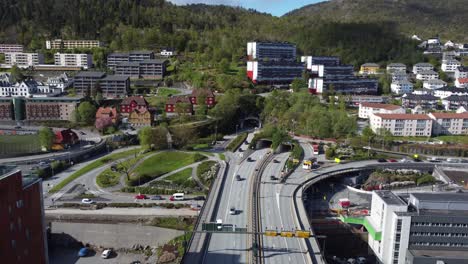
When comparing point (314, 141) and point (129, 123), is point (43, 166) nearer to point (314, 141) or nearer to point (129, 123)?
point (129, 123)

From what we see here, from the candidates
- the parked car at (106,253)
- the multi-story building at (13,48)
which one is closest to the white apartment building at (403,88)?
the parked car at (106,253)

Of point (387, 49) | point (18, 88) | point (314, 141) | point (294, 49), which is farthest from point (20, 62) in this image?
point (387, 49)

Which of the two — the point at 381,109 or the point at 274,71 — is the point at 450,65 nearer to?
the point at 274,71

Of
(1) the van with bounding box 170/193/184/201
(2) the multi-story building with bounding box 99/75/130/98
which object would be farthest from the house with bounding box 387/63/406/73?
(1) the van with bounding box 170/193/184/201

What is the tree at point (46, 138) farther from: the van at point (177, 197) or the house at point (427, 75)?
the house at point (427, 75)

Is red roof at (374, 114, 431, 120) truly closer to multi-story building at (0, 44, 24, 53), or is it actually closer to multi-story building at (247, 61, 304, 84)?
multi-story building at (247, 61, 304, 84)

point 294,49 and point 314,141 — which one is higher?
point 294,49


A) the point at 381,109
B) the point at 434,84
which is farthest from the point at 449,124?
the point at 434,84
